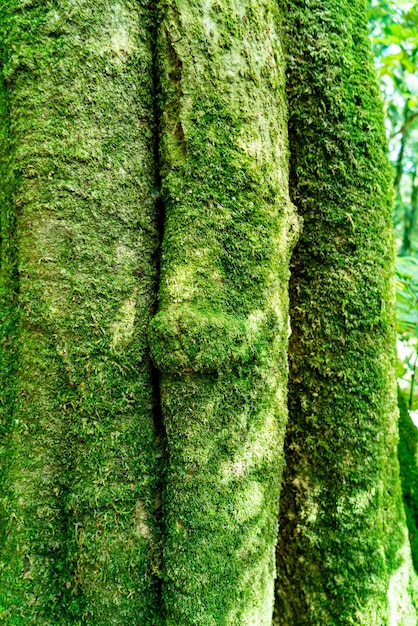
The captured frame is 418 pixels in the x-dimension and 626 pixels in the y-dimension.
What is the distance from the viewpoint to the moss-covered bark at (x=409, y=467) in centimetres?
192

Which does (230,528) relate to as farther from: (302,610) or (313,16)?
(313,16)

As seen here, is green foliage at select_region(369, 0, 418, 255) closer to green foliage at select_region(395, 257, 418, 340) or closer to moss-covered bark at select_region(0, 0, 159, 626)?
green foliage at select_region(395, 257, 418, 340)

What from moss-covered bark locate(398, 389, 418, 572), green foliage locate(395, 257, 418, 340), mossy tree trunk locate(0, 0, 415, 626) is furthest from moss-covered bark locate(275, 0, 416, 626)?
green foliage locate(395, 257, 418, 340)

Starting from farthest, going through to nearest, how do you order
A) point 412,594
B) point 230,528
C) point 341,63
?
point 412,594, point 341,63, point 230,528

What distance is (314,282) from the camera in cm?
151

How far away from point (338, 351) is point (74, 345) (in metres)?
0.84

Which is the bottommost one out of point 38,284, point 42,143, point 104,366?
point 104,366

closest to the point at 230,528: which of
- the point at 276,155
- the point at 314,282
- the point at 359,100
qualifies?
the point at 314,282

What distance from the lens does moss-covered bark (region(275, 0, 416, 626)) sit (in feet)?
4.76

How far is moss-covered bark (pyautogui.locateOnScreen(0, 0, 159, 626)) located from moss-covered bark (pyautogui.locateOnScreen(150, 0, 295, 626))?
0.12 metres

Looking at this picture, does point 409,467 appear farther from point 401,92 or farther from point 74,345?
point 401,92

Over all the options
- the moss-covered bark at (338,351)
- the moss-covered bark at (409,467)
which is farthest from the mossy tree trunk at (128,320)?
the moss-covered bark at (409,467)

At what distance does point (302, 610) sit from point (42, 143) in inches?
64.7

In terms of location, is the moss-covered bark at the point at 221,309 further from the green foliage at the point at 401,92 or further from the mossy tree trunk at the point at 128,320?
the green foliage at the point at 401,92
